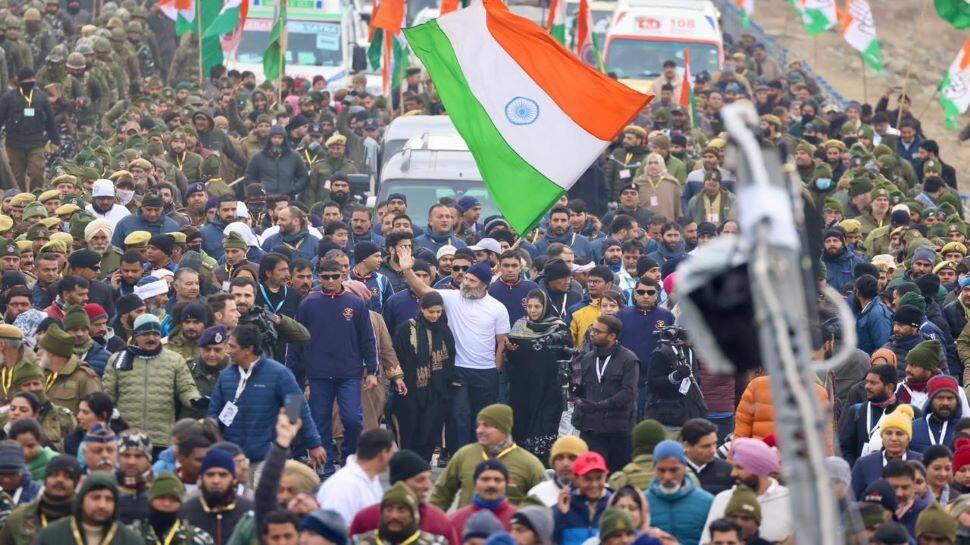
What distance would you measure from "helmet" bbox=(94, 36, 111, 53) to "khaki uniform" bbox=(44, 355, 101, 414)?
16.3 metres

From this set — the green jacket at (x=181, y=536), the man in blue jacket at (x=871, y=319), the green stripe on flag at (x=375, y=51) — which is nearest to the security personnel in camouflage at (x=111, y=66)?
the green stripe on flag at (x=375, y=51)

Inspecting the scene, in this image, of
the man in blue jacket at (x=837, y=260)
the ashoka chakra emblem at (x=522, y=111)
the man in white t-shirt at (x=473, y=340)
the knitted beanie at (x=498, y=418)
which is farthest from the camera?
the man in blue jacket at (x=837, y=260)

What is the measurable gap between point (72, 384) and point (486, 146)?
3575 mm

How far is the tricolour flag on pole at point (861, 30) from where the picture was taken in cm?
3231

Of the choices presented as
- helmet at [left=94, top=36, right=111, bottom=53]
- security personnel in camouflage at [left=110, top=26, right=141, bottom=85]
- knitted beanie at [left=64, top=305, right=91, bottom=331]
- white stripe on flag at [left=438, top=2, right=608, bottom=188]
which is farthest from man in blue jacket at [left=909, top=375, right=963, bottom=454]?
security personnel in camouflage at [left=110, top=26, right=141, bottom=85]

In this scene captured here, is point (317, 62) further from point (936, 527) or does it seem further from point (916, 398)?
point (936, 527)

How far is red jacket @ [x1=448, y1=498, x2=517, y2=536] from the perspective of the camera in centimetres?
1138

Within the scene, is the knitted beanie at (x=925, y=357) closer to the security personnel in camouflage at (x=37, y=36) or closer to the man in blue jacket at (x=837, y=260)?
the man in blue jacket at (x=837, y=260)

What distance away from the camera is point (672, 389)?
598 inches

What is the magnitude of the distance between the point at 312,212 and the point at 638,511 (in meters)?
11.9

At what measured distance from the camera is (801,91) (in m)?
33.6

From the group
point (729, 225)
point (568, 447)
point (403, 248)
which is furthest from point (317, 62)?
point (568, 447)

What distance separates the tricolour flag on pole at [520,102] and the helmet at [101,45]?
14407 millimetres

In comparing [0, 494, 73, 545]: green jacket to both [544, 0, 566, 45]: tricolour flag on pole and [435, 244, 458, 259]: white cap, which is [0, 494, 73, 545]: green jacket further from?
[544, 0, 566, 45]: tricolour flag on pole
